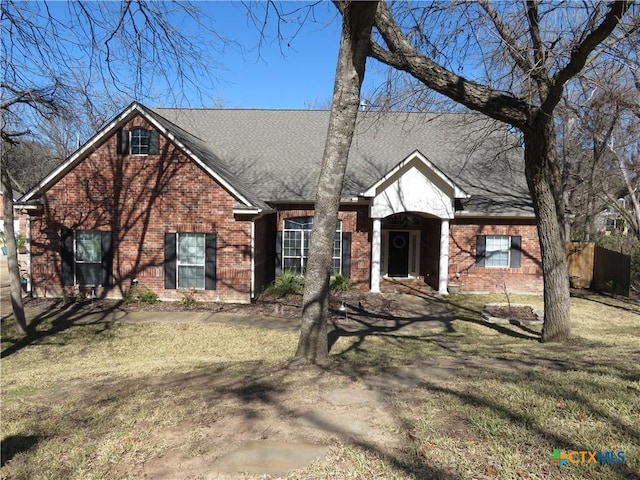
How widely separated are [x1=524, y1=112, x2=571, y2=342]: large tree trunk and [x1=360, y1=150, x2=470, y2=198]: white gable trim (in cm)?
523

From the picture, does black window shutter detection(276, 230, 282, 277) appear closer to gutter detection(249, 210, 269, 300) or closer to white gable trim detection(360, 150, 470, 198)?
gutter detection(249, 210, 269, 300)

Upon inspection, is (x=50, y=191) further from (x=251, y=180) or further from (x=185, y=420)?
(x=185, y=420)

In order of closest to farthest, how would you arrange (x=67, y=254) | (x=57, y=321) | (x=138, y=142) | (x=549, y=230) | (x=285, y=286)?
(x=549, y=230) < (x=57, y=321) < (x=138, y=142) < (x=67, y=254) < (x=285, y=286)

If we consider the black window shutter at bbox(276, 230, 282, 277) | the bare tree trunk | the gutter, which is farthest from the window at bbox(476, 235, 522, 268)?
the bare tree trunk

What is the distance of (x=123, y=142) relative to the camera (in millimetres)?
13523

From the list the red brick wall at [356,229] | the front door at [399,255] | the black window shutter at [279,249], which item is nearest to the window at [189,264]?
the black window shutter at [279,249]

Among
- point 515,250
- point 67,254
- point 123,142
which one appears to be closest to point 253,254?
point 123,142

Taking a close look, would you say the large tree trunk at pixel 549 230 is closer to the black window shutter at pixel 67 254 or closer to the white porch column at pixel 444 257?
the white porch column at pixel 444 257

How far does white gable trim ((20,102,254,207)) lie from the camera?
43.0ft

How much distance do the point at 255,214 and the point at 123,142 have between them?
15.7 ft

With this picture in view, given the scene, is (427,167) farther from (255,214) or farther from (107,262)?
(107,262)

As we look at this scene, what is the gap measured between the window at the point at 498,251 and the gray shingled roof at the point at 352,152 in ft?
3.63

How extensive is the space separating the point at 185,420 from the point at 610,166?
22735 millimetres

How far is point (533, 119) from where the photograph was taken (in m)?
8.12
